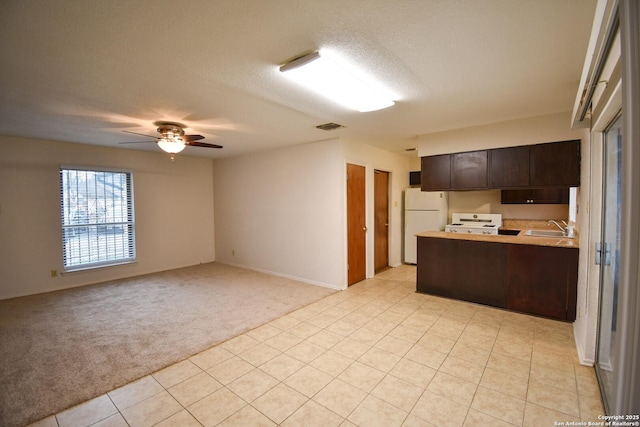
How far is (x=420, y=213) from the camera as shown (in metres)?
5.75

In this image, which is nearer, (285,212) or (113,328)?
(113,328)

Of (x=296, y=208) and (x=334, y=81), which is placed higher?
(x=334, y=81)

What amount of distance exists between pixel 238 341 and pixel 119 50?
8.91 ft

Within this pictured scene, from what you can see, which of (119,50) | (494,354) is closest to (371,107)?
(119,50)

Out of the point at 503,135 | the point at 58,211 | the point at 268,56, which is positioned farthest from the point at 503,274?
the point at 58,211

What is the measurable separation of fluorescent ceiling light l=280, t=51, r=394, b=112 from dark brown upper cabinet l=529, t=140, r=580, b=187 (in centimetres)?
219

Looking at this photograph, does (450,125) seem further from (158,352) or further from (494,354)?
(158,352)

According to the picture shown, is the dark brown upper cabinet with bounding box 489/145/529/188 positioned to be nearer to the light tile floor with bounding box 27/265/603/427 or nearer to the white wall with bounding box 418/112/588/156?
the white wall with bounding box 418/112/588/156

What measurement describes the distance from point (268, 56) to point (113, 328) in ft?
11.2

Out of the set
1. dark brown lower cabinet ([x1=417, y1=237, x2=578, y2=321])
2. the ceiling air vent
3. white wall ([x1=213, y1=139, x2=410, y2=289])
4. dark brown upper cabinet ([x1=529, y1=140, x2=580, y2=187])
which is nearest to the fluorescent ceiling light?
the ceiling air vent

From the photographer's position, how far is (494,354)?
2.54 metres

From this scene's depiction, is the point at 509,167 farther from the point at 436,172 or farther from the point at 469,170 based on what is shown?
the point at 436,172

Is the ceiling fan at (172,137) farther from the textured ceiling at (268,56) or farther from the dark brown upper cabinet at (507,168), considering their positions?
the dark brown upper cabinet at (507,168)

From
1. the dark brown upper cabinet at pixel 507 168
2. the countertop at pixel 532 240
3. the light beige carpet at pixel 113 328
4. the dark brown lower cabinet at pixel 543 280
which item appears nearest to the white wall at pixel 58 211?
the light beige carpet at pixel 113 328
